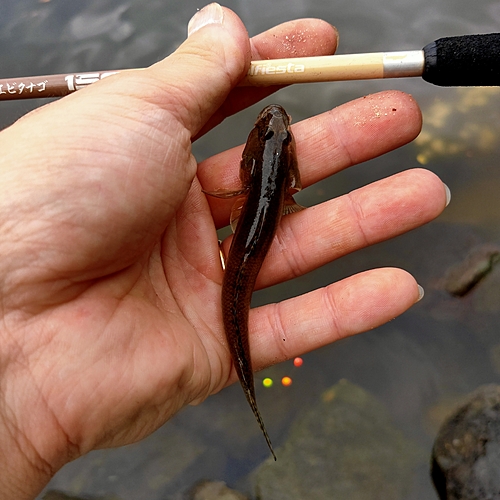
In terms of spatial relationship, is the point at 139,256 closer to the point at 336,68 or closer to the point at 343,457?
the point at 336,68

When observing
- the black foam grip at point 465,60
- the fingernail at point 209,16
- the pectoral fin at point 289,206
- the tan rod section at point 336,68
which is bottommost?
the pectoral fin at point 289,206

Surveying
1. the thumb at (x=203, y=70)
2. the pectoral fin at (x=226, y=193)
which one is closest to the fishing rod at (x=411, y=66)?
the thumb at (x=203, y=70)

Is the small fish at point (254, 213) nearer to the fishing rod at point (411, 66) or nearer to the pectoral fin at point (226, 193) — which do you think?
the pectoral fin at point (226, 193)

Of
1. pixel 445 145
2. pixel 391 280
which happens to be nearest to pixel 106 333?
pixel 391 280

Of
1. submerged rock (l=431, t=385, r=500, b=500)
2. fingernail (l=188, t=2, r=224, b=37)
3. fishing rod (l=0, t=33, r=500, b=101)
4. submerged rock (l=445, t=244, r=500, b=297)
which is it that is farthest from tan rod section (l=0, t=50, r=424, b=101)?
submerged rock (l=431, t=385, r=500, b=500)

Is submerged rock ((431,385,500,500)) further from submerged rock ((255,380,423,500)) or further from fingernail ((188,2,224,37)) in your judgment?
fingernail ((188,2,224,37))

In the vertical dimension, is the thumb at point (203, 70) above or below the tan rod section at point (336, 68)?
above
